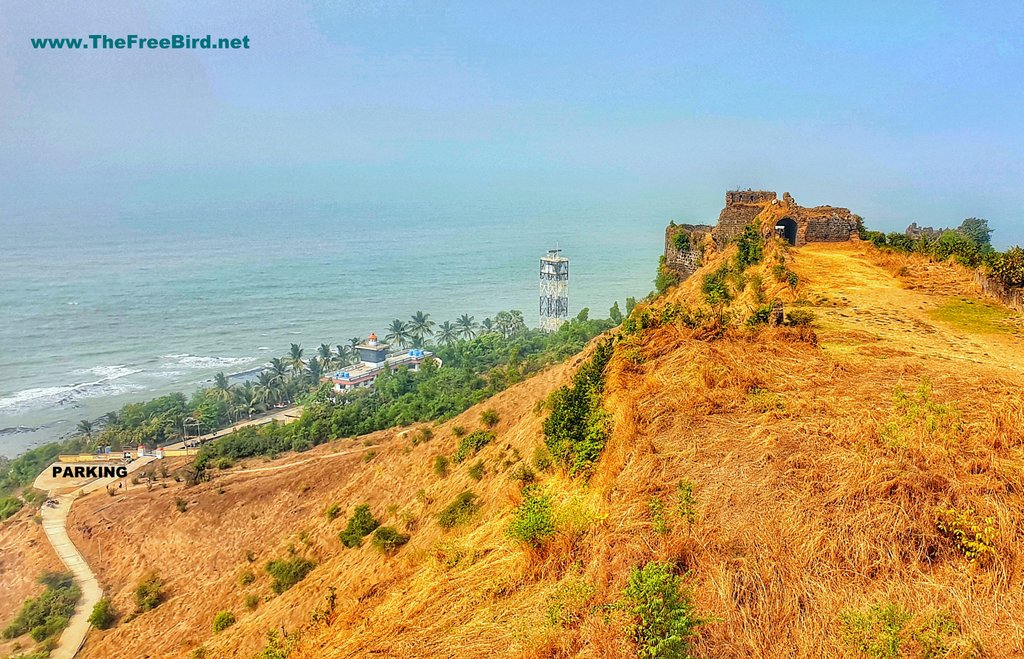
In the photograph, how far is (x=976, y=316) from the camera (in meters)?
12.1

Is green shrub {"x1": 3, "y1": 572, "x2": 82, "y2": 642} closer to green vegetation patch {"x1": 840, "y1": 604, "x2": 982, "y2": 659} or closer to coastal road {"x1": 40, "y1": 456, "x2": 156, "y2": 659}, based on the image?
coastal road {"x1": 40, "y1": 456, "x2": 156, "y2": 659}

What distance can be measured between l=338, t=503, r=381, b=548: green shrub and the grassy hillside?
1.29 feet

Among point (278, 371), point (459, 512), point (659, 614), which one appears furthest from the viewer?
point (278, 371)

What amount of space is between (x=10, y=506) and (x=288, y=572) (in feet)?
83.1

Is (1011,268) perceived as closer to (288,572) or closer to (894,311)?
(894,311)

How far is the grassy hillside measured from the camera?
529 centimetres

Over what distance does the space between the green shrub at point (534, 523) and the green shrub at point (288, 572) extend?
9.85 m

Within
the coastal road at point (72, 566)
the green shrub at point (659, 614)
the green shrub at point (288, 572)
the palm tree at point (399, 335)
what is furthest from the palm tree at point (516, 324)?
the green shrub at point (659, 614)

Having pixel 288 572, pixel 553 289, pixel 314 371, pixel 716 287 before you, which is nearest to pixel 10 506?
pixel 288 572

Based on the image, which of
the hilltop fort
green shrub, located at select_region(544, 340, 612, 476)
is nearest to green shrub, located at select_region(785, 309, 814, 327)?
green shrub, located at select_region(544, 340, 612, 476)

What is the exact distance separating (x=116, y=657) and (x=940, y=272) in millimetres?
24877

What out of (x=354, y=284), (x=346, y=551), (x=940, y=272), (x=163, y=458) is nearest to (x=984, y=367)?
(x=940, y=272)

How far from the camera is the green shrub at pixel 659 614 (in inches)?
191

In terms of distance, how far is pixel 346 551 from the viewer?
48.7ft
